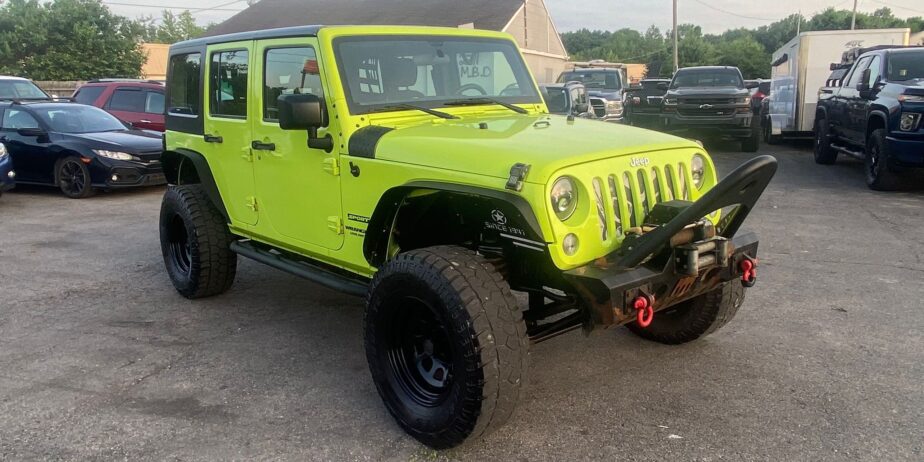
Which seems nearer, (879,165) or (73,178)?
Answer: (879,165)

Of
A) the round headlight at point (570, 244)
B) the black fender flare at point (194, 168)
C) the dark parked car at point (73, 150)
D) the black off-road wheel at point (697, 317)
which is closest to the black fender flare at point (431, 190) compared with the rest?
the round headlight at point (570, 244)

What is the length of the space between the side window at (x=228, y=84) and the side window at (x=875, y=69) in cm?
928

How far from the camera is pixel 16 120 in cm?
1150

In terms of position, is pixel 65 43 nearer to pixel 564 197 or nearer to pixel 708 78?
pixel 708 78

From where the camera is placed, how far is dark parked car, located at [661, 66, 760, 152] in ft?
48.1

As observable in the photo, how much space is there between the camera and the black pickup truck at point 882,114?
9250 mm

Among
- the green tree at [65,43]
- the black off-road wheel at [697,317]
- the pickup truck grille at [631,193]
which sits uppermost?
the green tree at [65,43]

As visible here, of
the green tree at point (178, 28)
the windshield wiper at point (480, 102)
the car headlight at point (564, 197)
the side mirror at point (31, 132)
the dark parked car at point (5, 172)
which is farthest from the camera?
the green tree at point (178, 28)

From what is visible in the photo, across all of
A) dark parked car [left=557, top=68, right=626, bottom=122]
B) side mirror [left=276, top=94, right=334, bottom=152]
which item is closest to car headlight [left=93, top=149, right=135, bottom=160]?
side mirror [left=276, top=94, right=334, bottom=152]

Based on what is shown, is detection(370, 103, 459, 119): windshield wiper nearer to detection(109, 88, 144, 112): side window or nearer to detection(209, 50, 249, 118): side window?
detection(209, 50, 249, 118): side window

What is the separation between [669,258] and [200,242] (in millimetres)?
3581

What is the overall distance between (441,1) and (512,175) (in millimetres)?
40778

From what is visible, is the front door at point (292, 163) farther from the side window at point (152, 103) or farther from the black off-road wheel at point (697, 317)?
the side window at point (152, 103)

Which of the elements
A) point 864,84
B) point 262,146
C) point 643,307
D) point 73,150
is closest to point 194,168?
point 262,146
